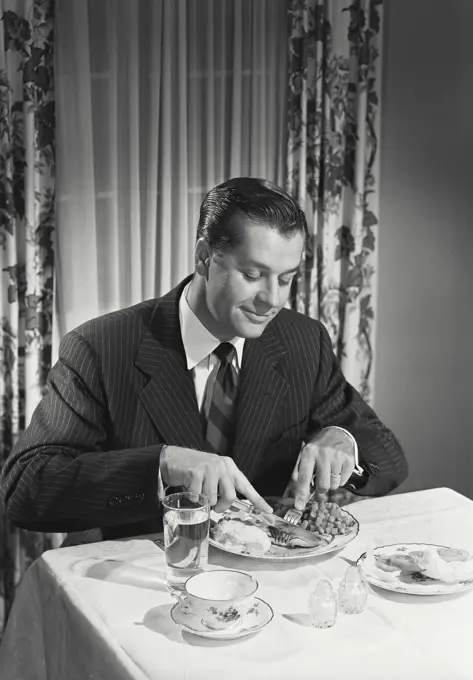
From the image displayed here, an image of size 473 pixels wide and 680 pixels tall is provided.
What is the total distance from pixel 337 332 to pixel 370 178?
0.61 m

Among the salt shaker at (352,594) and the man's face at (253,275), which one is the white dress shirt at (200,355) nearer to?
the man's face at (253,275)

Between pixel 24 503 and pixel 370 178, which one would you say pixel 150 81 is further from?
pixel 24 503

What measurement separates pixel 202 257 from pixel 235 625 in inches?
34.4

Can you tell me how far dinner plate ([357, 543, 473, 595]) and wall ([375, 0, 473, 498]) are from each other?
6.00 feet

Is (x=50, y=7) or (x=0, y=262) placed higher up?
(x=50, y=7)

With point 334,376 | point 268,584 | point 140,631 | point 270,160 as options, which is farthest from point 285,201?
point 270,160

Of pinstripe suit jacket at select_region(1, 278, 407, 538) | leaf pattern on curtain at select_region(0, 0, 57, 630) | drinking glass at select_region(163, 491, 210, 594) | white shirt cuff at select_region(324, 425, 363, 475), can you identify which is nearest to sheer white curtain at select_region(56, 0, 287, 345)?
leaf pattern on curtain at select_region(0, 0, 57, 630)

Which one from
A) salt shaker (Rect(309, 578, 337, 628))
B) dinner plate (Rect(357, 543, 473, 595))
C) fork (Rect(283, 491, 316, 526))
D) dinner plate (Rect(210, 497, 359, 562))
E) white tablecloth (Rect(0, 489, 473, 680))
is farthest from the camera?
fork (Rect(283, 491, 316, 526))

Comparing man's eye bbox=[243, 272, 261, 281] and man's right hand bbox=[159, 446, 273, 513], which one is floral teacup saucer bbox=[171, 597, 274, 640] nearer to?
man's right hand bbox=[159, 446, 273, 513]

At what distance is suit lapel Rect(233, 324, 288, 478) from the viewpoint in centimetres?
194

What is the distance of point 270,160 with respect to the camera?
10.6 ft

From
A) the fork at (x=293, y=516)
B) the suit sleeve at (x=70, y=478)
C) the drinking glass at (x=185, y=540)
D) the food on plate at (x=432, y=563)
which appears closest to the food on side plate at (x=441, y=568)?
the food on plate at (x=432, y=563)

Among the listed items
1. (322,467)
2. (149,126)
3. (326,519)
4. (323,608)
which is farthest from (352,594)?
(149,126)

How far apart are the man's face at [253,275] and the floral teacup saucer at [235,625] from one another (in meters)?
0.67
